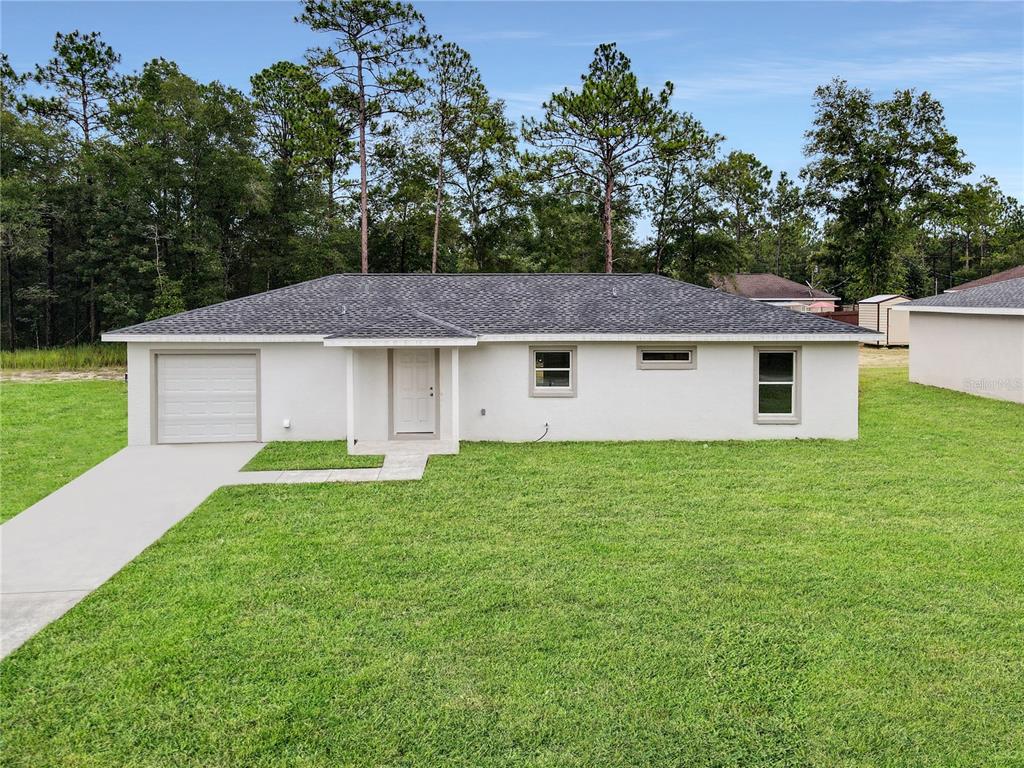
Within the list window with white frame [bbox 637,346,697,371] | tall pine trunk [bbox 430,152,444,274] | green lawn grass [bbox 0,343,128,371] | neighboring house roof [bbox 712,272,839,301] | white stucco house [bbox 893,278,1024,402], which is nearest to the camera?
window with white frame [bbox 637,346,697,371]

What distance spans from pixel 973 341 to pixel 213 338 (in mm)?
20464

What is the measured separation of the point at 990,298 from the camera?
2112 cm

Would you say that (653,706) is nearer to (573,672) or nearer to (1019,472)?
(573,672)

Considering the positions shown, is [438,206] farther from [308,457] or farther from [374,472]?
[374,472]

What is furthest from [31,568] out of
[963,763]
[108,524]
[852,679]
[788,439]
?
[788,439]

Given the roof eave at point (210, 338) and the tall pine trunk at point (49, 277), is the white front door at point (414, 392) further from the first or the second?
the tall pine trunk at point (49, 277)

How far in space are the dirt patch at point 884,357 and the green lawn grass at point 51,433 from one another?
2644cm

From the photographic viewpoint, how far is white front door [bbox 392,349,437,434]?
1394 centimetres

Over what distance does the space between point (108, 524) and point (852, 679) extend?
25.7 ft

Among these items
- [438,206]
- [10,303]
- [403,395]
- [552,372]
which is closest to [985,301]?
[552,372]

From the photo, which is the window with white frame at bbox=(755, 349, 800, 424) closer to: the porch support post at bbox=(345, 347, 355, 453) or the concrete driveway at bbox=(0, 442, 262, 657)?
the porch support post at bbox=(345, 347, 355, 453)

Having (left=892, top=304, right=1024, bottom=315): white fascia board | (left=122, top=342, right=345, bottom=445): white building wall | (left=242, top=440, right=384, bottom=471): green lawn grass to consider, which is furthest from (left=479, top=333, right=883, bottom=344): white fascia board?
(left=892, top=304, right=1024, bottom=315): white fascia board

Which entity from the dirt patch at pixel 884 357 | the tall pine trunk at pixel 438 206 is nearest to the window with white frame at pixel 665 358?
the dirt patch at pixel 884 357

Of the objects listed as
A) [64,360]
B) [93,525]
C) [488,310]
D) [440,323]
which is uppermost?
[488,310]
